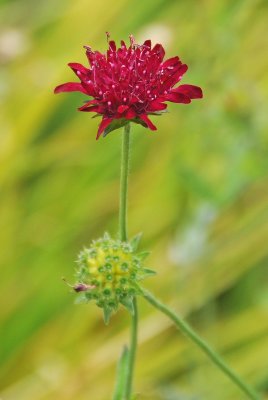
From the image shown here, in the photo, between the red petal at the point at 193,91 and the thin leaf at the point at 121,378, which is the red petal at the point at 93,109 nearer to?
the red petal at the point at 193,91

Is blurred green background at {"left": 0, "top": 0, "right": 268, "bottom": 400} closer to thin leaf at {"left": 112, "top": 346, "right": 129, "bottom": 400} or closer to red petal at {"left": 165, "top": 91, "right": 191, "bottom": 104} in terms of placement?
thin leaf at {"left": 112, "top": 346, "right": 129, "bottom": 400}

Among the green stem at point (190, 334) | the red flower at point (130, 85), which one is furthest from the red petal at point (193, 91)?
the green stem at point (190, 334)

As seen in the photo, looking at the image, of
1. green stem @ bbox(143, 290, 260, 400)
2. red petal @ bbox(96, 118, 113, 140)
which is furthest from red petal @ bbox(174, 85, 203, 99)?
green stem @ bbox(143, 290, 260, 400)

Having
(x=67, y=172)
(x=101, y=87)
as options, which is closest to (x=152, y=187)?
(x=67, y=172)

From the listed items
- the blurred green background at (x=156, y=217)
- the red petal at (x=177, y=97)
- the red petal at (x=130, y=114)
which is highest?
the blurred green background at (x=156, y=217)

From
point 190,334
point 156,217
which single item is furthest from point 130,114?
point 156,217

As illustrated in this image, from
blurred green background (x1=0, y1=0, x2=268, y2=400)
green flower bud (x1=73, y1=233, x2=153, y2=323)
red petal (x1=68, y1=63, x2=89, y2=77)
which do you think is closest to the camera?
green flower bud (x1=73, y1=233, x2=153, y2=323)
